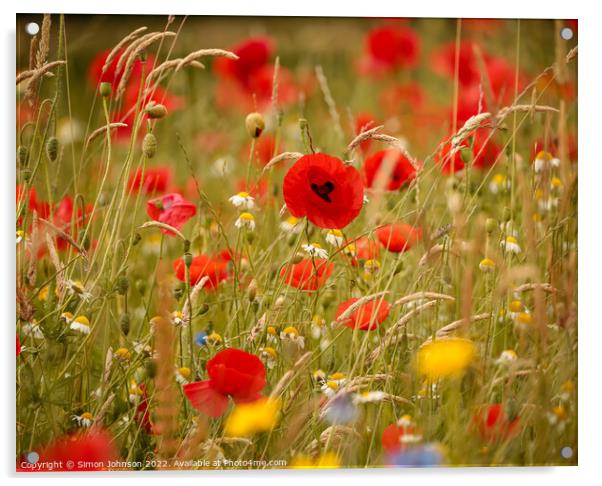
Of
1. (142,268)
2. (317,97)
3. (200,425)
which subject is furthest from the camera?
(317,97)

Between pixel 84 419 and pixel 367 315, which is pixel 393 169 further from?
pixel 84 419

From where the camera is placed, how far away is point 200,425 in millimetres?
2311

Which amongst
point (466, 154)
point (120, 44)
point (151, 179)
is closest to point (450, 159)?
point (466, 154)

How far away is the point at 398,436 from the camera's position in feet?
7.73

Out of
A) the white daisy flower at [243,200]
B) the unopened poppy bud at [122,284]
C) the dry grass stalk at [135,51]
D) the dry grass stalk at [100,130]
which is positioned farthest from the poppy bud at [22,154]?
the white daisy flower at [243,200]

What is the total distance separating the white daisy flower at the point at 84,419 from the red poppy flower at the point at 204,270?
1.28 feet

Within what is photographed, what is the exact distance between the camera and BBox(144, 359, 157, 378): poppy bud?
2.30 m

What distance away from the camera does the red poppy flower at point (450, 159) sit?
243 cm

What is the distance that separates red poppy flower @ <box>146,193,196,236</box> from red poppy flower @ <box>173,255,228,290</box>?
0.34 feet

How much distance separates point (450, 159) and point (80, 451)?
1.16 meters

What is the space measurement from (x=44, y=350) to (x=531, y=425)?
1.19 metres

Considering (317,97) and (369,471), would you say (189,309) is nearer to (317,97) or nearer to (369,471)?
(369,471)

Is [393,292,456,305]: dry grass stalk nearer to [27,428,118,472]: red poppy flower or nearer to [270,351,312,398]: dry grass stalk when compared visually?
[270,351,312,398]: dry grass stalk
